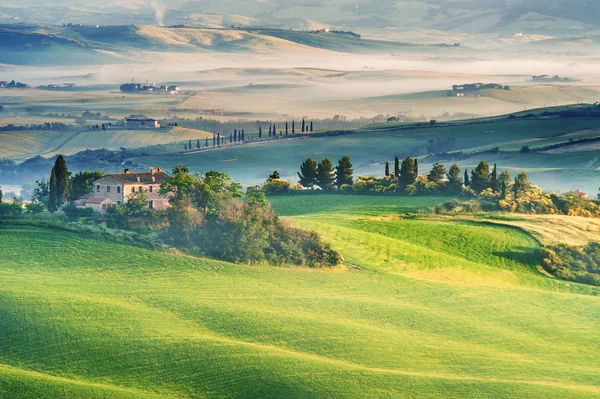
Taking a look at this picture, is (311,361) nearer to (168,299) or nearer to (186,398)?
(186,398)

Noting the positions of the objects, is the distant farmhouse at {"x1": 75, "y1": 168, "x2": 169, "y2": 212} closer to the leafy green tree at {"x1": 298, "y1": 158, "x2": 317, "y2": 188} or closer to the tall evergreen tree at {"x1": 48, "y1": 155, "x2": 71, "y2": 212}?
the tall evergreen tree at {"x1": 48, "y1": 155, "x2": 71, "y2": 212}

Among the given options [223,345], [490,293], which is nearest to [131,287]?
[223,345]

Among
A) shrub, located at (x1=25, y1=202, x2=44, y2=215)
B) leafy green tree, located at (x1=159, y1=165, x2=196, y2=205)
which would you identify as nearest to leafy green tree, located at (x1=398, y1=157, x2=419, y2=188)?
leafy green tree, located at (x1=159, y1=165, x2=196, y2=205)

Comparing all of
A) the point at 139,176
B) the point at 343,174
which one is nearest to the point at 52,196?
the point at 139,176

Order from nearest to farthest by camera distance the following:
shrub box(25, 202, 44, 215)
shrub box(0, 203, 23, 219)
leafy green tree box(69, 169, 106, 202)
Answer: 1. shrub box(0, 203, 23, 219)
2. shrub box(25, 202, 44, 215)
3. leafy green tree box(69, 169, 106, 202)

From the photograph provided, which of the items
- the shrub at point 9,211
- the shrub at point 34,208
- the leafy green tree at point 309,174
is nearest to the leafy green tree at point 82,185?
the shrub at point 34,208

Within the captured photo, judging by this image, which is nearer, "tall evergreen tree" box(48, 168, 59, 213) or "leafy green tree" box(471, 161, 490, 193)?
"tall evergreen tree" box(48, 168, 59, 213)

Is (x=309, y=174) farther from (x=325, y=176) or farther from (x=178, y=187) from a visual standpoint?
(x=178, y=187)
